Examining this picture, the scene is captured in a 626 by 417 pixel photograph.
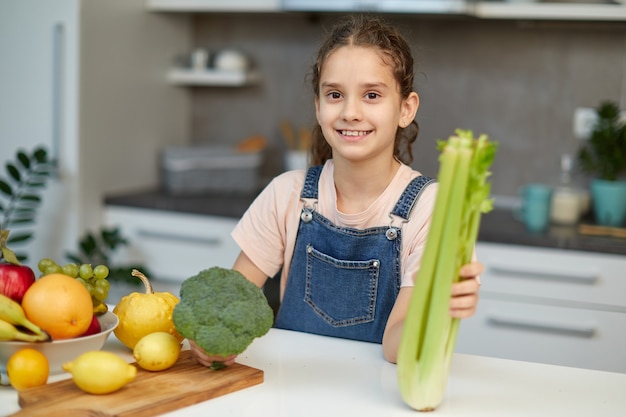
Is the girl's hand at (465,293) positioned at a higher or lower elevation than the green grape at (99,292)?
higher

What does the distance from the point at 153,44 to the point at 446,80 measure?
110cm

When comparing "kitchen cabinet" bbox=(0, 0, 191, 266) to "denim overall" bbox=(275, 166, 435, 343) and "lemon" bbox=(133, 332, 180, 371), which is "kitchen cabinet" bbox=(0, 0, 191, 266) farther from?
"lemon" bbox=(133, 332, 180, 371)

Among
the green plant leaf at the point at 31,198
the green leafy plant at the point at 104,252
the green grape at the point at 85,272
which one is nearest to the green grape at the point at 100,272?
the green grape at the point at 85,272

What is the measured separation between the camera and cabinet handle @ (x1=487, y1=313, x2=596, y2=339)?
8.18 ft

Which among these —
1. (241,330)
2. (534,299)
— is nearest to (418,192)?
(241,330)

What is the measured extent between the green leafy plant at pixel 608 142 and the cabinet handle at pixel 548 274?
47cm

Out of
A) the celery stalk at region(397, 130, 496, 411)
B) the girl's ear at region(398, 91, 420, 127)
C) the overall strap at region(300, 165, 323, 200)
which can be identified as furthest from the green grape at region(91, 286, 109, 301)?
the girl's ear at region(398, 91, 420, 127)

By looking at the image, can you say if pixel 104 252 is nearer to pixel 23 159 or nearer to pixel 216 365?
pixel 23 159

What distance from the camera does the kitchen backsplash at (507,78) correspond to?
2.97 m

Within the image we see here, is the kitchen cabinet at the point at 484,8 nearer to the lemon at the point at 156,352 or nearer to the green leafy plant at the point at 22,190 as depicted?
the green leafy plant at the point at 22,190

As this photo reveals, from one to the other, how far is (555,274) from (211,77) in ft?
4.88

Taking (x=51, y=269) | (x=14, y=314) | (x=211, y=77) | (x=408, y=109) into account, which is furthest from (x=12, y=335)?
(x=211, y=77)

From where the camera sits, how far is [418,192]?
1601mm

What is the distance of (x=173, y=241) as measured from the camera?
293 cm
